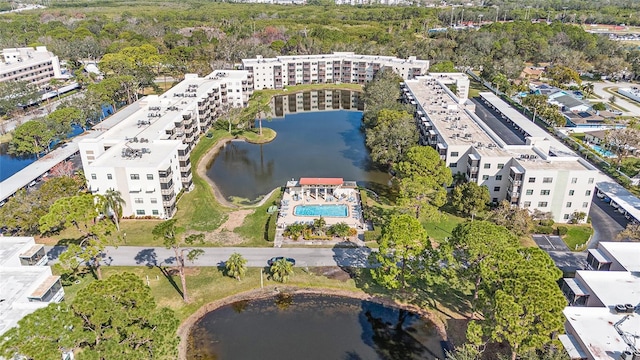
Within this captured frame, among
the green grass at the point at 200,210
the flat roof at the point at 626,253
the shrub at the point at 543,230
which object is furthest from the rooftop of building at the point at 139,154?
the flat roof at the point at 626,253

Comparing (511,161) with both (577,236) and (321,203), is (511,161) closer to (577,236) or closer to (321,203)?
(577,236)

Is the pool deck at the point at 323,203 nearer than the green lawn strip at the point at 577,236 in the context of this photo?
No

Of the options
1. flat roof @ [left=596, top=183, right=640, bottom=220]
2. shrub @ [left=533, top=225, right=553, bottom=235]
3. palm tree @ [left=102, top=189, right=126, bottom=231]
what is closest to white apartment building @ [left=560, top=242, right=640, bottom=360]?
shrub @ [left=533, top=225, right=553, bottom=235]

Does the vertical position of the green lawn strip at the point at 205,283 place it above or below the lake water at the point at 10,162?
below

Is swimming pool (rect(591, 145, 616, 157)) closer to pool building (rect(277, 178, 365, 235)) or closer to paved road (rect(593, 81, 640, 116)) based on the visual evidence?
paved road (rect(593, 81, 640, 116))

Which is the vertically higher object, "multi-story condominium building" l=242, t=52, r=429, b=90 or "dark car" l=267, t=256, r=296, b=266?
"multi-story condominium building" l=242, t=52, r=429, b=90

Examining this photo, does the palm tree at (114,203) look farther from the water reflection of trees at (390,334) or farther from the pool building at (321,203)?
the water reflection of trees at (390,334)

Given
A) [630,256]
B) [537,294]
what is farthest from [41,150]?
[630,256]
